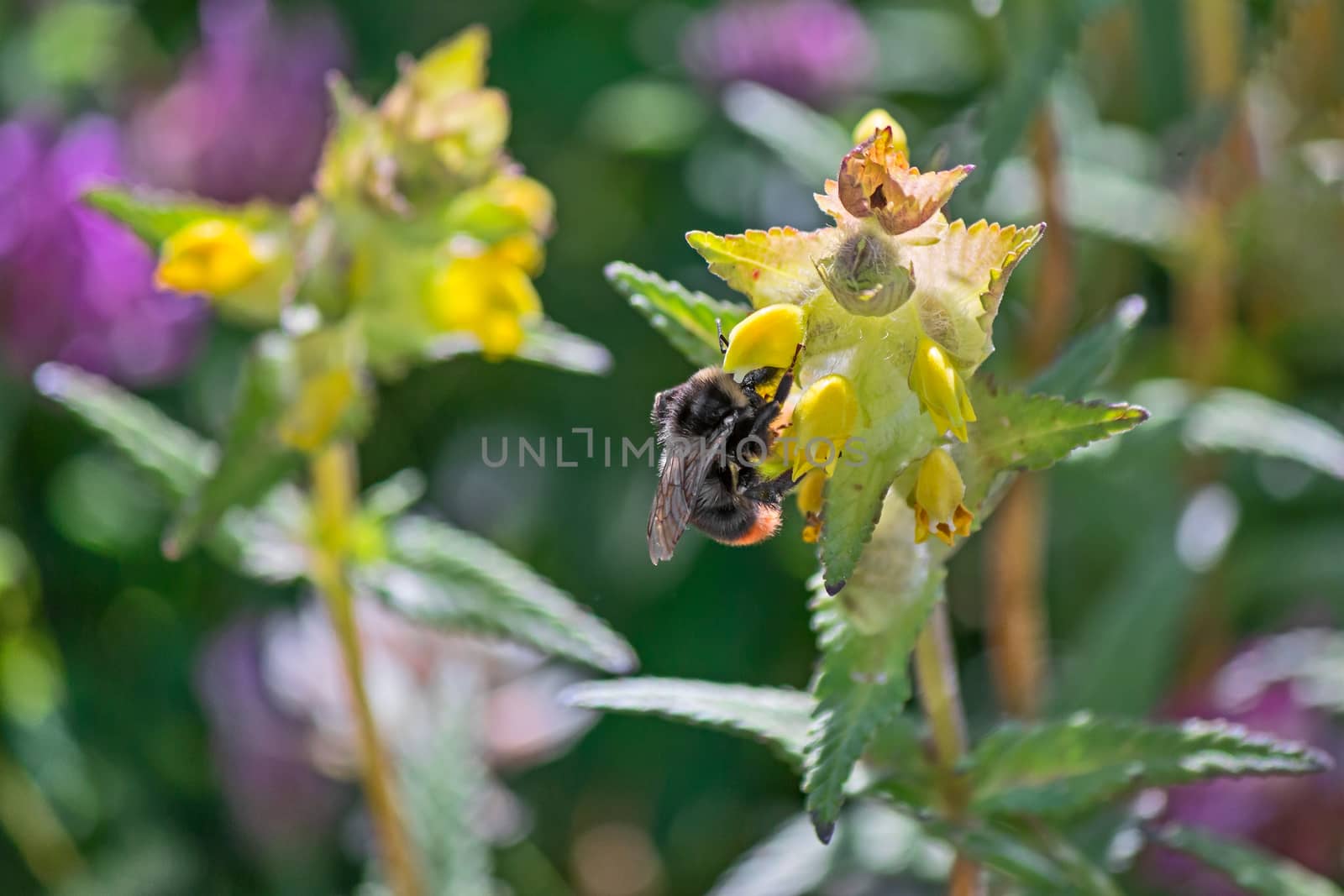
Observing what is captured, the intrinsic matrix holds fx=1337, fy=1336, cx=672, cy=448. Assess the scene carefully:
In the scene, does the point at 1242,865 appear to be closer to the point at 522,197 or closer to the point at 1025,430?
the point at 1025,430

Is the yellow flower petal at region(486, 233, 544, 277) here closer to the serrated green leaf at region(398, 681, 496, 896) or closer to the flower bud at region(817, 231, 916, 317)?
the flower bud at region(817, 231, 916, 317)

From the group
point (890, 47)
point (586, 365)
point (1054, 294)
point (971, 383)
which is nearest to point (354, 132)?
point (586, 365)

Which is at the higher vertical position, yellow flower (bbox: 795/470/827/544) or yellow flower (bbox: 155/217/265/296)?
yellow flower (bbox: 795/470/827/544)

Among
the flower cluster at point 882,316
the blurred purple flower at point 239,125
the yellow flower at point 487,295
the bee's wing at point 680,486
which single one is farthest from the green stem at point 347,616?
the blurred purple flower at point 239,125

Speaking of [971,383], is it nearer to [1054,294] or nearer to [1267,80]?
[1054,294]

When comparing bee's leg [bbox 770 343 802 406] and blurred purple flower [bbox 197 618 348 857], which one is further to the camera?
blurred purple flower [bbox 197 618 348 857]

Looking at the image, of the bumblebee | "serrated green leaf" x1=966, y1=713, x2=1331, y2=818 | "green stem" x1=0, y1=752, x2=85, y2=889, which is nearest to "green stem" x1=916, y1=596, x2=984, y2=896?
"serrated green leaf" x1=966, y1=713, x2=1331, y2=818

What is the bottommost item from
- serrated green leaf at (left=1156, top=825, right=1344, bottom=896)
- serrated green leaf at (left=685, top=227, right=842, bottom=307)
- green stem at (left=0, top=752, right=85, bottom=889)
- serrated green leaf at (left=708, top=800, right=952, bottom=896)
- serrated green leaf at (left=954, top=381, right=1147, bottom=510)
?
green stem at (left=0, top=752, right=85, bottom=889)
